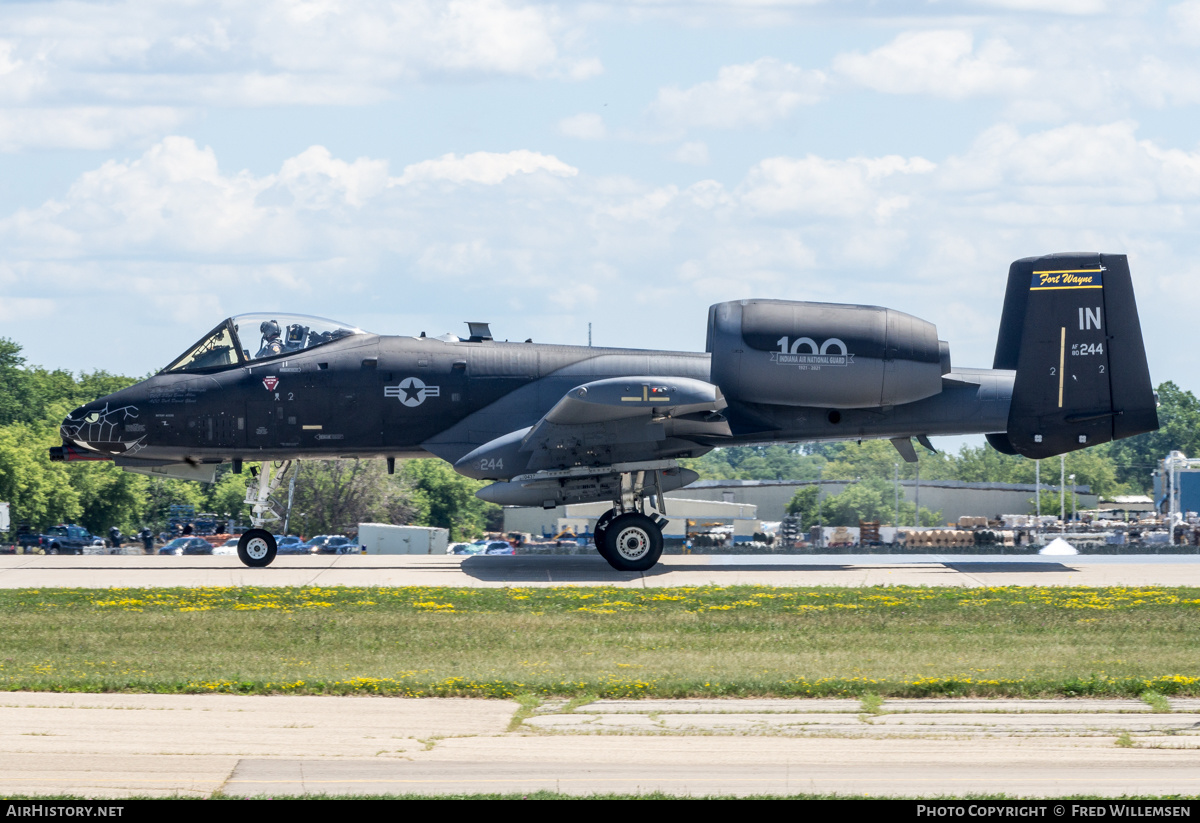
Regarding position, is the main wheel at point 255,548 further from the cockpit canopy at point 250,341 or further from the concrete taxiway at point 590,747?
the concrete taxiway at point 590,747

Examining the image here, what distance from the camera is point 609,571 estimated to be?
2298 cm

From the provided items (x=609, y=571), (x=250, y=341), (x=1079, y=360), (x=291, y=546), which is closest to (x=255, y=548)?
(x=250, y=341)

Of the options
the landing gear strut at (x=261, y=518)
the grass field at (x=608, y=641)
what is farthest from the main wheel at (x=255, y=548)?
the grass field at (x=608, y=641)

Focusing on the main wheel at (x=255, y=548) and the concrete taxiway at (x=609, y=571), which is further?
the main wheel at (x=255, y=548)

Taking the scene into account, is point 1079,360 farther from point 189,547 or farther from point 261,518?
point 189,547

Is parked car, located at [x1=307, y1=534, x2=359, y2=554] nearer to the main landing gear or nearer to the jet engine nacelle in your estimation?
the main landing gear

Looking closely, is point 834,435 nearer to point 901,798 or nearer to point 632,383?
point 632,383

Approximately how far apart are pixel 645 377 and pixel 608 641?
27.1ft

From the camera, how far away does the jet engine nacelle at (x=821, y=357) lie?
22.2 m

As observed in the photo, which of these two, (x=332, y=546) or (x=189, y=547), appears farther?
(x=332, y=546)

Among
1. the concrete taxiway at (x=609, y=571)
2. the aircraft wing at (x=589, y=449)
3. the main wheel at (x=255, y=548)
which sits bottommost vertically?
the concrete taxiway at (x=609, y=571)

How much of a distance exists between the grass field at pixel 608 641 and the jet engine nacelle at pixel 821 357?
3980 millimetres

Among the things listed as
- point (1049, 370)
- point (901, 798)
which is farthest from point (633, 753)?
point (1049, 370)

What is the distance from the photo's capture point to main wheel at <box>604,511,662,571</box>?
877 inches
